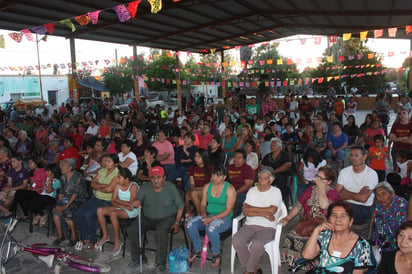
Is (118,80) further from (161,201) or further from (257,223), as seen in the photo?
(257,223)

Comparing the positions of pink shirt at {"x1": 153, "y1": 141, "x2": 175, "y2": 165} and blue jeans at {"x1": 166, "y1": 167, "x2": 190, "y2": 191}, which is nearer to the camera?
blue jeans at {"x1": 166, "y1": 167, "x2": 190, "y2": 191}

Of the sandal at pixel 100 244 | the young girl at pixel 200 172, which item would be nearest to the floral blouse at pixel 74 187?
the sandal at pixel 100 244

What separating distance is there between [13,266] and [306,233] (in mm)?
3450

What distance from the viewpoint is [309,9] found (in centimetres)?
1378

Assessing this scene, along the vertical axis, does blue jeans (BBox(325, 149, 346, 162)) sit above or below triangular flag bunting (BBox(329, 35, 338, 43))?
below

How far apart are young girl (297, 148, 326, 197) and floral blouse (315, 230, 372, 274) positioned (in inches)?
86.4

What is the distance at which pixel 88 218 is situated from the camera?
429 centimetres

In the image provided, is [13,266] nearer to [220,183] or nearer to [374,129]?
[220,183]

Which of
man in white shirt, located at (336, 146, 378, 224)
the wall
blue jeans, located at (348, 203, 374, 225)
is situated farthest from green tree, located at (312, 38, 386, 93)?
the wall

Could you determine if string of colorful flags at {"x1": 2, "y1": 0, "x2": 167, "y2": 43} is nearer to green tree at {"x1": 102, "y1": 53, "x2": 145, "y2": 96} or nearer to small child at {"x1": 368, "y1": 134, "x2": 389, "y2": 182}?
small child at {"x1": 368, "y1": 134, "x2": 389, "y2": 182}

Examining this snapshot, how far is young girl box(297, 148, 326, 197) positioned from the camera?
4.88m

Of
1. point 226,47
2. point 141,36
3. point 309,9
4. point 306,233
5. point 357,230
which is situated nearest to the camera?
point 306,233

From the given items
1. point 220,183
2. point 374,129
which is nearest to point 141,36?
point 374,129

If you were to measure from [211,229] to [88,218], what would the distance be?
1696mm
